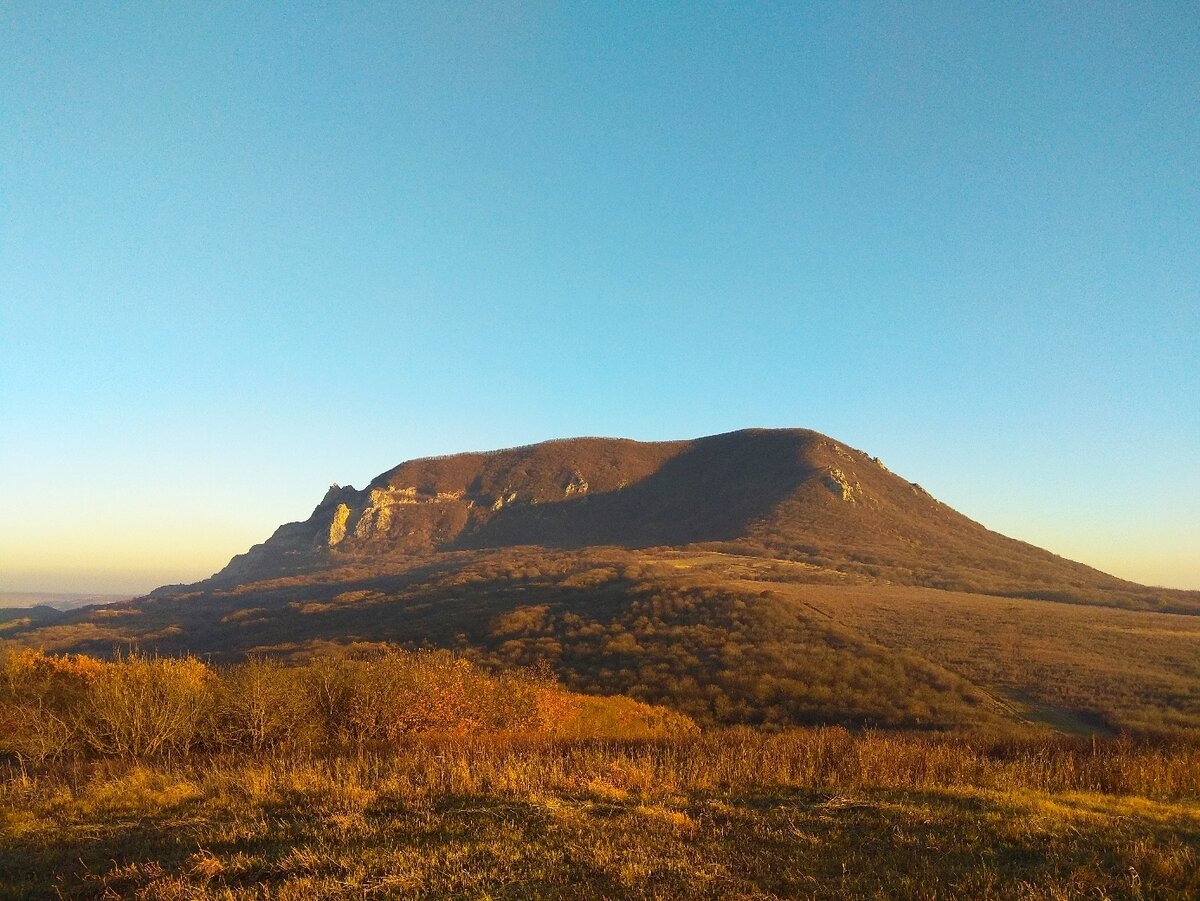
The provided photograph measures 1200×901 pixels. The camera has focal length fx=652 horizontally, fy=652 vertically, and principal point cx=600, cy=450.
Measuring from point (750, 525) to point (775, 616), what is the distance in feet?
278

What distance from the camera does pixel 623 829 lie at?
8.94 m

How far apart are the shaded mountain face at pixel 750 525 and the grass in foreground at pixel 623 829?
298 ft

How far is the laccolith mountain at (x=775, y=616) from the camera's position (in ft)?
133

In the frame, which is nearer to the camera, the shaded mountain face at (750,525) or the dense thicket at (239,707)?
the dense thicket at (239,707)

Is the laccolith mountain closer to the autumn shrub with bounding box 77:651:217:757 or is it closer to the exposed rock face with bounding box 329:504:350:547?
the exposed rock face with bounding box 329:504:350:547

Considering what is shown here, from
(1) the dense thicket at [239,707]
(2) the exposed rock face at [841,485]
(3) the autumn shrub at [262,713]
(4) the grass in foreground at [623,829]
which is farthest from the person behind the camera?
(2) the exposed rock face at [841,485]

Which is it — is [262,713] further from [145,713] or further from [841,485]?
[841,485]

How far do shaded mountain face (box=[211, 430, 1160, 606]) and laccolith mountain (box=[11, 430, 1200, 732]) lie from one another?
94 cm

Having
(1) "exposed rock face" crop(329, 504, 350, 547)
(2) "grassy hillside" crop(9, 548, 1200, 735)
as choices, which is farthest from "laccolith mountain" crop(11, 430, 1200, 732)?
(1) "exposed rock face" crop(329, 504, 350, 547)

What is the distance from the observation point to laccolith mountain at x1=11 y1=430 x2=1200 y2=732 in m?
40.5

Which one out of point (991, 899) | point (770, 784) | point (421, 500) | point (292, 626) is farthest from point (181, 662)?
point (421, 500)

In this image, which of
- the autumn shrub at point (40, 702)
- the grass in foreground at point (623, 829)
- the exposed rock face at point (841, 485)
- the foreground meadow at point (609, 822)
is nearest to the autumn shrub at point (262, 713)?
the foreground meadow at point (609, 822)

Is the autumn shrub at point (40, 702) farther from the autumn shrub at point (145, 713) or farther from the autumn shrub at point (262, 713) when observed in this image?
the autumn shrub at point (262, 713)

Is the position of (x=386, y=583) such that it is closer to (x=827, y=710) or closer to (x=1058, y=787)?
(x=827, y=710)
